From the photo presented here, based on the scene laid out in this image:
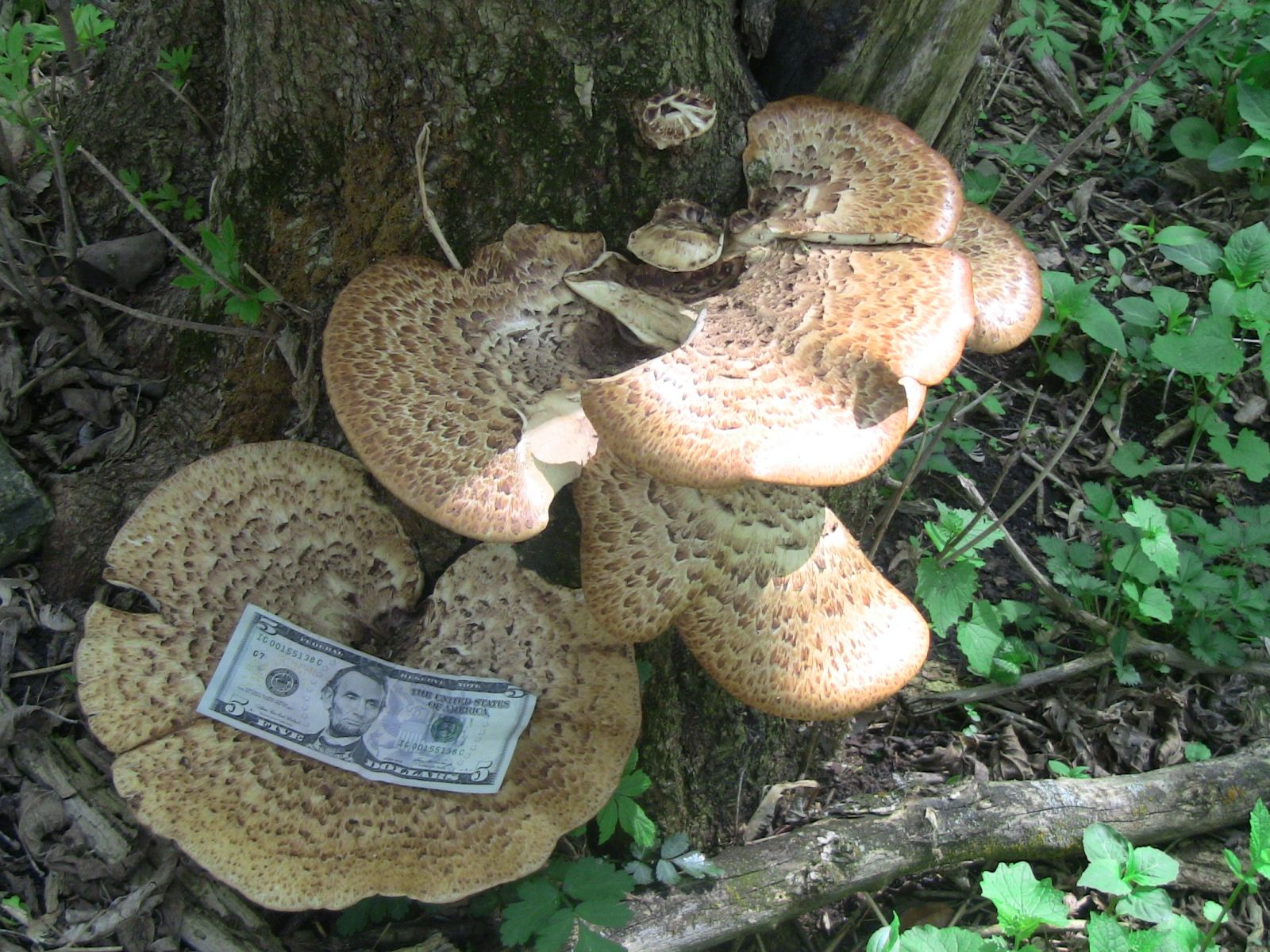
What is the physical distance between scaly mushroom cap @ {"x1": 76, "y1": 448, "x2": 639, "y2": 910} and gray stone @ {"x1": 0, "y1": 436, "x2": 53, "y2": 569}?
3.15 ft

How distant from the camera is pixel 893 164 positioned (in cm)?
287

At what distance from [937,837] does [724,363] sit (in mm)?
2095

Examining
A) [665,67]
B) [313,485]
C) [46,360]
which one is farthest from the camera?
[46,360]

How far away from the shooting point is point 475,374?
2729 millimetres

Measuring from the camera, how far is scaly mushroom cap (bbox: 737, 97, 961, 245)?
2.76m

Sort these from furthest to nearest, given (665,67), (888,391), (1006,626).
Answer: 1. (1006,626)
2. (665,67)
3. (888,391)

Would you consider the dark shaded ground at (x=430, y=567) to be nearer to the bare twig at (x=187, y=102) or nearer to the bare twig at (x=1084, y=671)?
the bare twig at (x=1084, y=671)

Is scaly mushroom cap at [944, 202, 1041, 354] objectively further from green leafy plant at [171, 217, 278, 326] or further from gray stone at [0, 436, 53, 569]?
gray stone at [0, 436, 53, 569]

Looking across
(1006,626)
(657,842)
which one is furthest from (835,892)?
(1006,626)

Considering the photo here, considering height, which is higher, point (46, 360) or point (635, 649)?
point (46, 360)

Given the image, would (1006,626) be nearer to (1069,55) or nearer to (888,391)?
(888,391)

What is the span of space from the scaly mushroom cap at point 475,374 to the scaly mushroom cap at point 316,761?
56cm

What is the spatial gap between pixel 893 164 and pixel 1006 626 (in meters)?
2.53

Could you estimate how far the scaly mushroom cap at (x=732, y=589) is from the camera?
2787 millimetres
